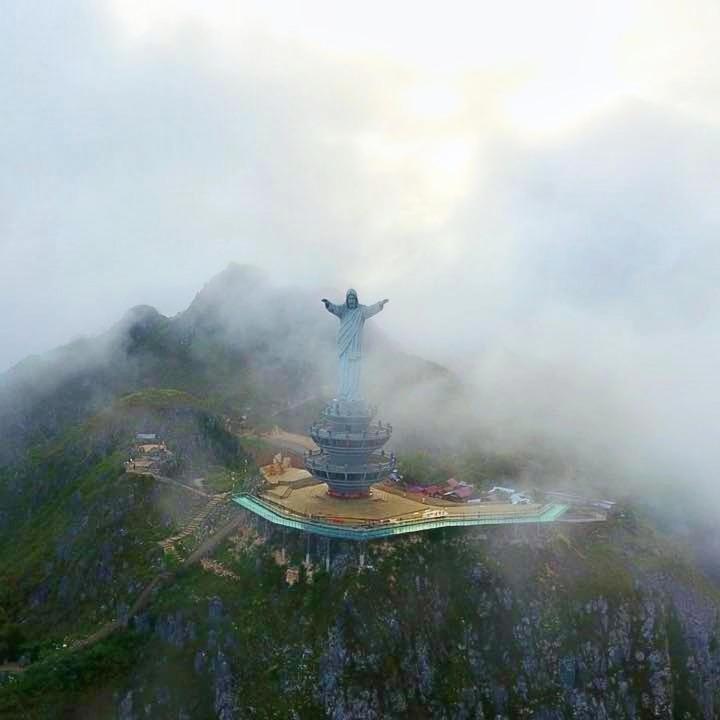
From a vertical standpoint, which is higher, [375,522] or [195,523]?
[375,522]

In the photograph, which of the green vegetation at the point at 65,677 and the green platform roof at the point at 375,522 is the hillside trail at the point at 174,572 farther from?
the green platform roof at the point at 375,522

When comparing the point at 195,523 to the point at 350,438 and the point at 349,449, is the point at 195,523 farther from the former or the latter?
the point at 350,438

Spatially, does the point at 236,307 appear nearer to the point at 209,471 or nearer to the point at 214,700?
the point at 209,471

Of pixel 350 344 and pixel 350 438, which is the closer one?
pixel 350 438

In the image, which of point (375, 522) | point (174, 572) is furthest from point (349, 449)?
point (174, 572)

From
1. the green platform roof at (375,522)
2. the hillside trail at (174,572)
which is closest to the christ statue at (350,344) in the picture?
the green platform roof at (375,522)

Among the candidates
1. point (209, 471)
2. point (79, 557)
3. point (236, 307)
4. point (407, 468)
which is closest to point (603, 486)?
point (407, 468)
